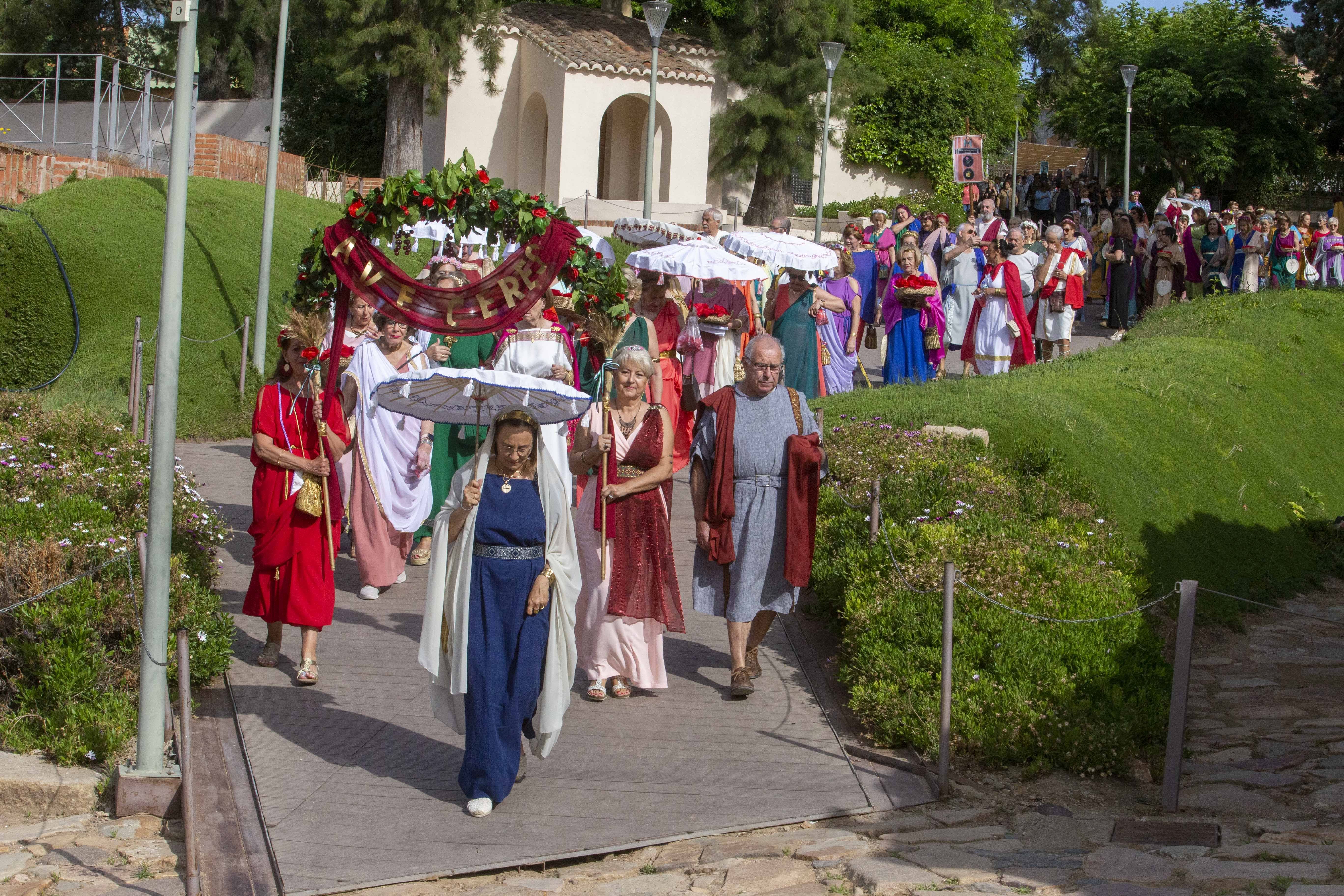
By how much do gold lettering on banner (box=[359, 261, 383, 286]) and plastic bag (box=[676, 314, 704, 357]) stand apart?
548cm

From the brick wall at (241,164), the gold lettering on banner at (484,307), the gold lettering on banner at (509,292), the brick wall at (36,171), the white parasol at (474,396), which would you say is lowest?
the white parasol at (474,396)

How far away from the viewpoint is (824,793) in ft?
22.5

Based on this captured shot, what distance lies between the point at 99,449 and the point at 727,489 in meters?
5.53

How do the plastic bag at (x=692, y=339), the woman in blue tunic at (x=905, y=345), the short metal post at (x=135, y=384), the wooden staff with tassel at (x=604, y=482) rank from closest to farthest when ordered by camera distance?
the wooden staff with tassel at (x=604, y=482) < the plastic bag at (x=692, y=339) < the short metal post at (x=135, y=384) < the woman in blue tunic at (x=905, y=345)

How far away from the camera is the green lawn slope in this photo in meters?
11.7

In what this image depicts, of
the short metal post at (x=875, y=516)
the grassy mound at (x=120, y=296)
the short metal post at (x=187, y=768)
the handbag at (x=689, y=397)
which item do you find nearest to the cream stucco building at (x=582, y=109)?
the grassy mound at (x=120, y=296)

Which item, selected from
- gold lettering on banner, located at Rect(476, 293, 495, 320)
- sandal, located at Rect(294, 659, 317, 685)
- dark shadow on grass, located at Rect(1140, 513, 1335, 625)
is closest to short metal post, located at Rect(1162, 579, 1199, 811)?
dark shadow on grass, located at Rect(1140, 513, 1335, 625)

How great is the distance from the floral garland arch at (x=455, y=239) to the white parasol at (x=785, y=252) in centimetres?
468

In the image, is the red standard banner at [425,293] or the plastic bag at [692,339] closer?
the red standard banner at [425,293]

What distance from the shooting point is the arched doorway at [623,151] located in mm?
34844

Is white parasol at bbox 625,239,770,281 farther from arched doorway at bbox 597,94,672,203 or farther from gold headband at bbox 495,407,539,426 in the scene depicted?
arched doorway at bbox 597,94,672,203

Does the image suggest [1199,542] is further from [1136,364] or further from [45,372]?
[45,372]

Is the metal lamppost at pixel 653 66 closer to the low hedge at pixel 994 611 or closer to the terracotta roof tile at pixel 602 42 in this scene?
the terracotta roof tile at pixel 602 42

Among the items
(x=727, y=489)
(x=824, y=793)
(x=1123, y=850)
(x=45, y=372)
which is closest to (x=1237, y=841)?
(x=1123, y=850)
